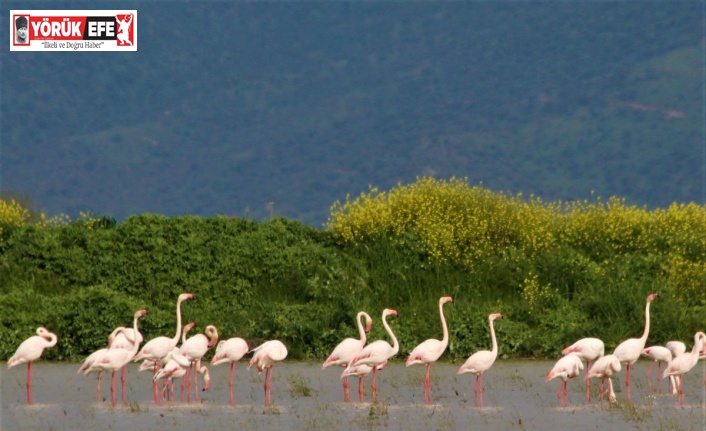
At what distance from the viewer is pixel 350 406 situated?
18.8 meters

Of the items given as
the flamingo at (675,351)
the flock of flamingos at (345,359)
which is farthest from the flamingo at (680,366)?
the flamingo at (675,351)

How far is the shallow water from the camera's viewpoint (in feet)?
55.4

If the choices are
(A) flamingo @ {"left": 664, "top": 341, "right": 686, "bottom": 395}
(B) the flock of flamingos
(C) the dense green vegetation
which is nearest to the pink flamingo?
(B) the flock of flamingos

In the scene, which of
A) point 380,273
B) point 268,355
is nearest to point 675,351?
point 268,355

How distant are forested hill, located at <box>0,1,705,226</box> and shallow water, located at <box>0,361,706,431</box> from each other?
81.3m

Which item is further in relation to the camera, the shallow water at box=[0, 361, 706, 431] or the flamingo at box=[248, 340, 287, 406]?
the flamingo at box=[248, 340, 287, 406]

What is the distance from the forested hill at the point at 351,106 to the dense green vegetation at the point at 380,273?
2837 inches

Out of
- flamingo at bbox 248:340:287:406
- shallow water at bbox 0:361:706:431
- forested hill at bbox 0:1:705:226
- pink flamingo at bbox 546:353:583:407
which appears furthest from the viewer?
forested hill at bbox 0:1:705:226

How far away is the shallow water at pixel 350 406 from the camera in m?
16.9

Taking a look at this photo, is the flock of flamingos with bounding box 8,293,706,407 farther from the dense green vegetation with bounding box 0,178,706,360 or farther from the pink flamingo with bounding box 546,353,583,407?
the dense green vegetation with bounding box 0,178,706,360

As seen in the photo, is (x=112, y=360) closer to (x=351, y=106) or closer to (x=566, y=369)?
(x=566, y=369)

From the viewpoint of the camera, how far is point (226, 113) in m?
115

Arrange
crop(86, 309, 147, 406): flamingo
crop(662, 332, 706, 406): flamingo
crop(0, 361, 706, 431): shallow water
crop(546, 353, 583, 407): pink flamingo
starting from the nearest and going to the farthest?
crop(0, 361, 706, 431): shallow water → crop(546, 353, 583, 407): pink flamingo → crop(86, 309, 147, 406): flamingo → crop(662, 332, 706, 406): flamingo

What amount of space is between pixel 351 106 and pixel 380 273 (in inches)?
3464
